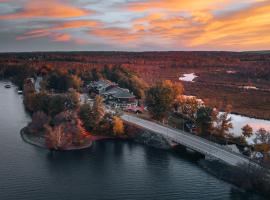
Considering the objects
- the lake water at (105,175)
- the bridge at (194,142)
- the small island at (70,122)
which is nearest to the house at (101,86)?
the small island at (70,122)

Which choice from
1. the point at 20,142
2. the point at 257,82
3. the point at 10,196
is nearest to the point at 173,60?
the point at 257,82

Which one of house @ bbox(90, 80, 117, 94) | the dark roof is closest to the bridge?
the dark roof

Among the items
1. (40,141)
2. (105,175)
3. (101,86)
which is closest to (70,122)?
(40,141)

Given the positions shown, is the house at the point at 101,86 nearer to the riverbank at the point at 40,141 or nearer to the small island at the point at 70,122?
the small island at the point at 70,122

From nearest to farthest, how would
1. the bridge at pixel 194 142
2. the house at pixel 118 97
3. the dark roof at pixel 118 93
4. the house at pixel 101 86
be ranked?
the bridge at pixel 194 142 → the house at pixel 118 97 → the dark roof at pixel 118 93 → the house at pixel 101 86

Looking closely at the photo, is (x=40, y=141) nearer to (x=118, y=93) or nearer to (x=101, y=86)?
(x=118, y=93)

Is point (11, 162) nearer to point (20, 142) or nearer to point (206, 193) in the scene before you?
point (20, 142)
